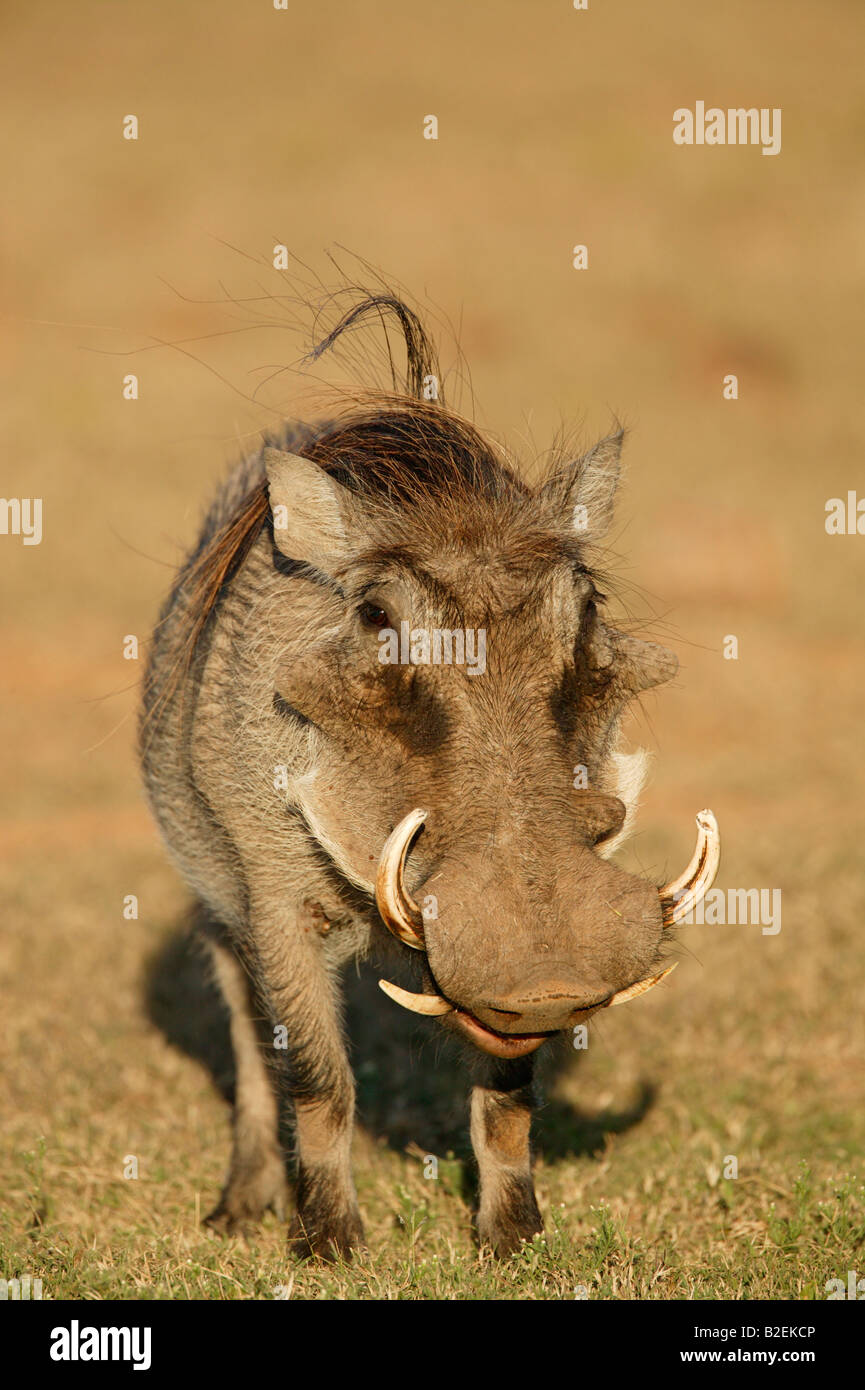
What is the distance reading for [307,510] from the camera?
3.21 metres

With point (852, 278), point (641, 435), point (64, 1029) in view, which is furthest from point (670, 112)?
point (64, 1029)

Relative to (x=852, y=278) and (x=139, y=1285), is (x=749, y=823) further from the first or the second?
(x=852, y=278)

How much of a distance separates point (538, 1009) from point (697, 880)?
56cm

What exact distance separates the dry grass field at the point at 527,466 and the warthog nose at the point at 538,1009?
596mm

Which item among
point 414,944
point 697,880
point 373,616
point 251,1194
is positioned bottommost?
point 251,1194

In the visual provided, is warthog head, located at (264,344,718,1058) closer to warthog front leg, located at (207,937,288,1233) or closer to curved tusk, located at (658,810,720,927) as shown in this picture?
curved tusk, located at (658,810,720,927)

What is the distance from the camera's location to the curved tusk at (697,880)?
2807 millimetres

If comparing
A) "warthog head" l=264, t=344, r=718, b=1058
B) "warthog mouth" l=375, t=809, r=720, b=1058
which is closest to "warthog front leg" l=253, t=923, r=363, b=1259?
"warthog head" l=264, t=344, r=718, b=1058

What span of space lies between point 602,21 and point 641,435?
23.1m

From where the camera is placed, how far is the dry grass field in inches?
150

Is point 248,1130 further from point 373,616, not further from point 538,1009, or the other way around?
point 538,1009

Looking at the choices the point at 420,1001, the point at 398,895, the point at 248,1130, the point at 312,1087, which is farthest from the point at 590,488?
the point at 248,1130

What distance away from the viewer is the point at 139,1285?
121 inches

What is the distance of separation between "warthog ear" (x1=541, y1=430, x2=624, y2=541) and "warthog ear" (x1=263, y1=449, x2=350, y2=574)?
477 mm
